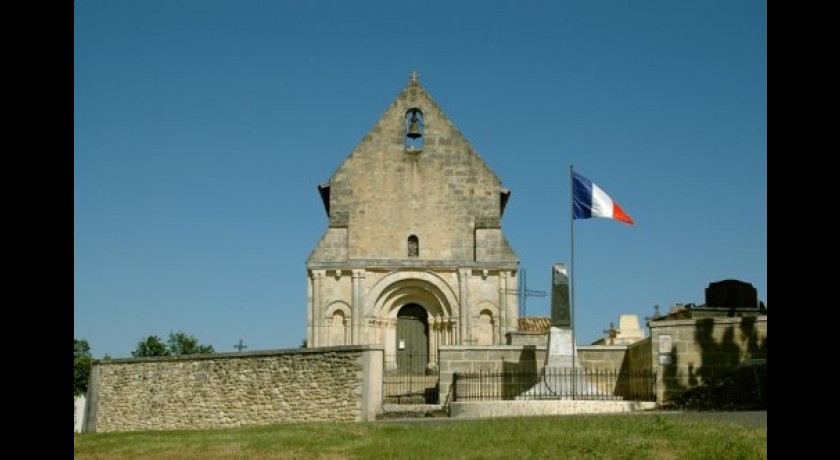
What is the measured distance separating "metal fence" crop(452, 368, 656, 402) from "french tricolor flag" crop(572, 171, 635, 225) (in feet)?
11.8

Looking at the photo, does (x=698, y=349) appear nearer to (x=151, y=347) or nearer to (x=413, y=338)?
(x=413, y=338)

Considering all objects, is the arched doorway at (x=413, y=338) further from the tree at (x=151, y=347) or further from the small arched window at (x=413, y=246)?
the tree at (x=151, y=347)

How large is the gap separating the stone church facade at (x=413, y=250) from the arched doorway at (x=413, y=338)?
0.10 ft

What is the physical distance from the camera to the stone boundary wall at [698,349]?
19.7 meters

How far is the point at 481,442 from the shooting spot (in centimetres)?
1319

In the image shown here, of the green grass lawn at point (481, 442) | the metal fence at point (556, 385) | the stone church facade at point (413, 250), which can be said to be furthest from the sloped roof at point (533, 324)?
the green grass lawn at point (481, 442)

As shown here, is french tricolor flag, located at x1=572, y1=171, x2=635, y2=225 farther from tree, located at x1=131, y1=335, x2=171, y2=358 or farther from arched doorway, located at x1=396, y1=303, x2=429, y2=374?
tree, located at x1=131, y1=335, x2=171, y2=358

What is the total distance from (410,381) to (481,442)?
36.6ft

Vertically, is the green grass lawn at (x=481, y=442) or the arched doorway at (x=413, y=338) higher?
the arched doorway at (x=413, y=338)

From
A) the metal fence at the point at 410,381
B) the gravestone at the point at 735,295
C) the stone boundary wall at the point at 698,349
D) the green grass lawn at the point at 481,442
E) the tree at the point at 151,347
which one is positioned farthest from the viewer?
the tree at the point at 151,347

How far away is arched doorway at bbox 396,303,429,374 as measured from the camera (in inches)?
1171
